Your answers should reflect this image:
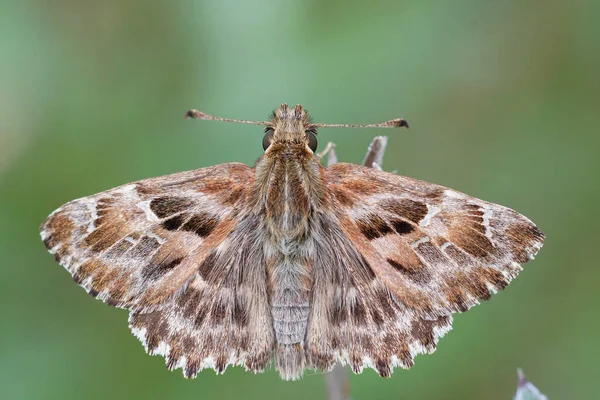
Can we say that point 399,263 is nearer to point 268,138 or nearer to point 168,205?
point 268,138

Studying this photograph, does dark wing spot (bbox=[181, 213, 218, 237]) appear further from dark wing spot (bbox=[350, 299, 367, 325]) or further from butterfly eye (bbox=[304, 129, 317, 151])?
dark wing spot (bbox=[350, 299, 367, 325])

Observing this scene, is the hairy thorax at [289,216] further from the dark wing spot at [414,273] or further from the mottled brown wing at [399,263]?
the dark wing spot at [414,273]

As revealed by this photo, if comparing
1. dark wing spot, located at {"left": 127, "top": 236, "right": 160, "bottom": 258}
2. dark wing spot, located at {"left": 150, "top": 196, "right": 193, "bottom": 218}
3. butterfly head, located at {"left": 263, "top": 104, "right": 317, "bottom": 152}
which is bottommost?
dark wing spot, located at {"left": 127, "top": 236, "right": 160, "bottom": 258}

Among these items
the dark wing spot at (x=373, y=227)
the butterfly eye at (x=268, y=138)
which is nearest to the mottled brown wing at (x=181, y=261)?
the butterfly eye at (x=268, y=138)

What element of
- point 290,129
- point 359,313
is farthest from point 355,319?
point 290,129

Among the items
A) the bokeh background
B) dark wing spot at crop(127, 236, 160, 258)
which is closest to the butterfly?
dark wing spot at crop(127, 236, 160, 258)

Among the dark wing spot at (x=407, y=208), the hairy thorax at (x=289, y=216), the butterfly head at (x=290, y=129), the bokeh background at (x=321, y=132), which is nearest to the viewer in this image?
the dark wing spot at (x=407, y=208)

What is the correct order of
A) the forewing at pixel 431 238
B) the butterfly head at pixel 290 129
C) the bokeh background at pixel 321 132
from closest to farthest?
the forewing at pixel 431 238 < the butterfly head at pixel 290 129 < the bokeh background at pixel 321 132
